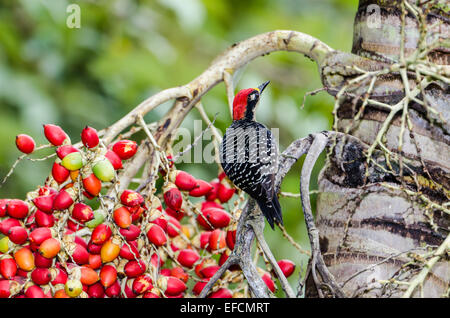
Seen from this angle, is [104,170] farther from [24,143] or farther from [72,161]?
[24,143]

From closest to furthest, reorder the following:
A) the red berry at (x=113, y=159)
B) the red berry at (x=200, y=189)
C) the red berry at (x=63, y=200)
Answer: the red berry at (x=63, y=200) → the red berry at (x=113, y=159) → the red berry at (x=200, y=189)

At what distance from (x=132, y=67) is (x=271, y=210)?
1.77 metres

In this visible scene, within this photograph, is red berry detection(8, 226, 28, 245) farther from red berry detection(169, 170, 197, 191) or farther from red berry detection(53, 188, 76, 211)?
red berry detection(169, 170, 197, 191)

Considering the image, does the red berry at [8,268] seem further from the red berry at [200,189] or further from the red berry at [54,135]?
the red berry at [200,189]

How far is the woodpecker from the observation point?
182 cm

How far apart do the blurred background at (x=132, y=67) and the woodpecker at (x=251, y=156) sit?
1020mm

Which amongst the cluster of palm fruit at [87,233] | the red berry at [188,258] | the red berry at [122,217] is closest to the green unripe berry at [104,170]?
the cluster of palm fruit at [87,233]

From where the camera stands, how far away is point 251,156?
201 cm

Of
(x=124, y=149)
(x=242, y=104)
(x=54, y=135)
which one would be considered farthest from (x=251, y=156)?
(x=54, y=135)

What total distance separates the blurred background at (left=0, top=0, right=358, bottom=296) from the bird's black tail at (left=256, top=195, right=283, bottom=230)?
1.22 m

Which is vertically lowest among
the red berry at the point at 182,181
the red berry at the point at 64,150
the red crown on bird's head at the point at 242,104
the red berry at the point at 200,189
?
the red berry at the point at 200,189

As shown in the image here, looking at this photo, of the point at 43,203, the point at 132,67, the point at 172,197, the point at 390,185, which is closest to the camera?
the point at 390,185

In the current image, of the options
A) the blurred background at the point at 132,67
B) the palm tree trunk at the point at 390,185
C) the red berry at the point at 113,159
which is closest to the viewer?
the palm tree trunk at the point at 390,185

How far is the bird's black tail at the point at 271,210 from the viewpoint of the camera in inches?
69.2
